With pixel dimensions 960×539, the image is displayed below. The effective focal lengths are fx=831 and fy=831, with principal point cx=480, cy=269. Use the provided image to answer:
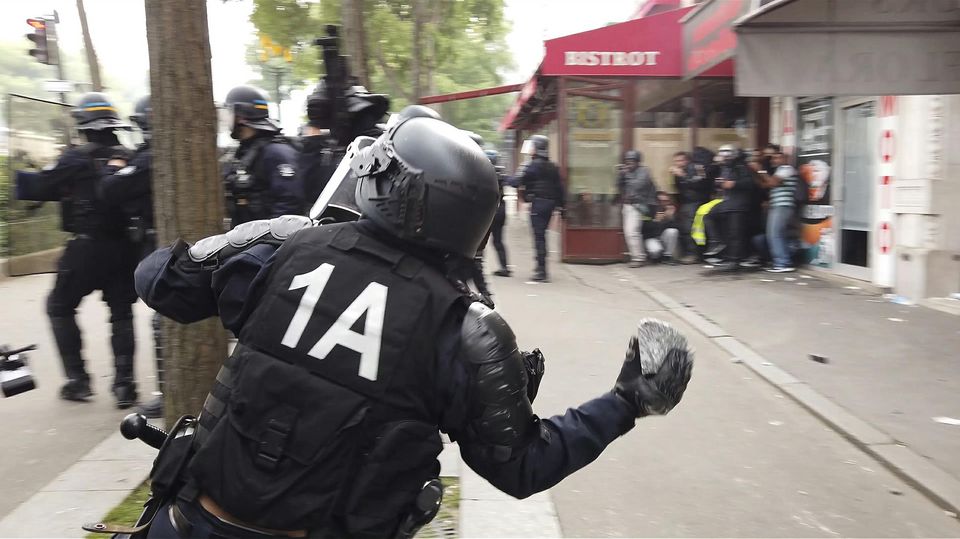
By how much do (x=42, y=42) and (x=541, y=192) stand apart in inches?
275

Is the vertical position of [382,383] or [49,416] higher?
[382,383]

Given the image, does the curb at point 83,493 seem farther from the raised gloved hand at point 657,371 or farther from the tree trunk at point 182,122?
the raised gloved hand at point 657,371

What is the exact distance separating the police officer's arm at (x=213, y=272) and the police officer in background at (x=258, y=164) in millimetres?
2882

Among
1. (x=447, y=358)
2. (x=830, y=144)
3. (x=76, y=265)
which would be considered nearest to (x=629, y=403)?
(x=447, y=358)

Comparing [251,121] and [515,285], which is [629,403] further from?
[515,285]

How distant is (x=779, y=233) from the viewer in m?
10.9

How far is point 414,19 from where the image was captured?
20.8 metres

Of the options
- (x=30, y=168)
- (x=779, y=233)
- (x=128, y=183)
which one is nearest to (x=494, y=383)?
(x=128, y=183)

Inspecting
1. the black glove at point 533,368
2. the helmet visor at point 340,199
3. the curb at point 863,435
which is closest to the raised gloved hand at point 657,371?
the black glove at point 533,368

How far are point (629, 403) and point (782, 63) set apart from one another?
6143 millimetres

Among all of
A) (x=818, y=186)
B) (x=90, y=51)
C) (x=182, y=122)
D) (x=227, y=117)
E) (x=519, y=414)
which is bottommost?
(x=519, y=414)

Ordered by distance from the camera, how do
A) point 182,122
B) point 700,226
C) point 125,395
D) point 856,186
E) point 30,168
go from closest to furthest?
point 182,122
point 125,395
point 30,168
point 856,186
point 700,226

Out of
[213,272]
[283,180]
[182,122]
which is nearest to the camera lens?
[213,272]

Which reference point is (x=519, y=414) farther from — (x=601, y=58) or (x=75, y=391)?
(x=601, y=58)
